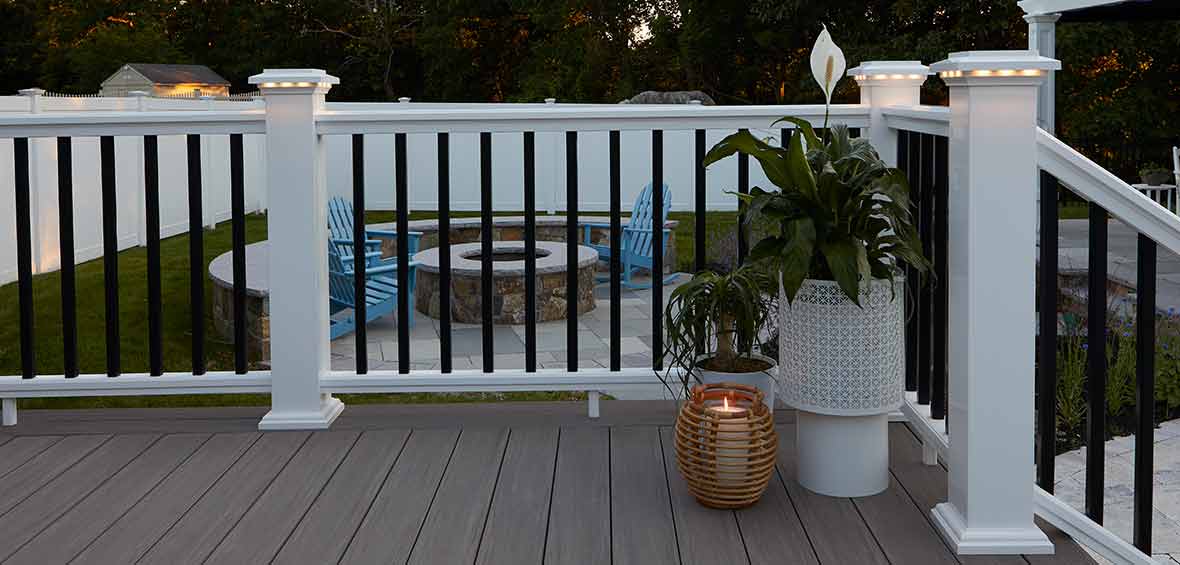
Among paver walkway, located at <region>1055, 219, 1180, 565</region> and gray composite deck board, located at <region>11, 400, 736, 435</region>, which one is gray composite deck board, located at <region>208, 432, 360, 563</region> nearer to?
gray composite deck board, located at <region>11, 400, 736, 435</region>

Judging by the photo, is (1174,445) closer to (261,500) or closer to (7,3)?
(261,500)

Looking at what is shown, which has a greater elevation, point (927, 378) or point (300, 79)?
point (300, 79)

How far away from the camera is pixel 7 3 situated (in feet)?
82.4

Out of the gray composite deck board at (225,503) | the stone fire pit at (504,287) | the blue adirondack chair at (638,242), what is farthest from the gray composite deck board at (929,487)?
the blue adirondack chair at (638,242)

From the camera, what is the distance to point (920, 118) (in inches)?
111

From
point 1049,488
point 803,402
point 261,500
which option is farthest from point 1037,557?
point 261,500

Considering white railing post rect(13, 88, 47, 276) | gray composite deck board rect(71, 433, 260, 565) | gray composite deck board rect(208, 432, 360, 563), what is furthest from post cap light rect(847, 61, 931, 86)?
white railing post rect(13, 88, 47, 276)

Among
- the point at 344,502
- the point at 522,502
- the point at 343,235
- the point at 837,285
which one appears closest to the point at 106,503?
the point at 344,502

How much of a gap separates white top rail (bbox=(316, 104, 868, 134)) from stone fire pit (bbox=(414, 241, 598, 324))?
412 cm

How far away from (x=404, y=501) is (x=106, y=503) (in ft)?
2.30

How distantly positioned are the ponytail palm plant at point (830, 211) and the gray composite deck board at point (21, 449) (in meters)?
1.99

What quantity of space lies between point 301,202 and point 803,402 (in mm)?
1533

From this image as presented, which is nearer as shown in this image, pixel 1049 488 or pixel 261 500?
pixel 1049 488

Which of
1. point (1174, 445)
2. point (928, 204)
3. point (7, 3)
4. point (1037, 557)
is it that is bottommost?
point (1174, 445)
